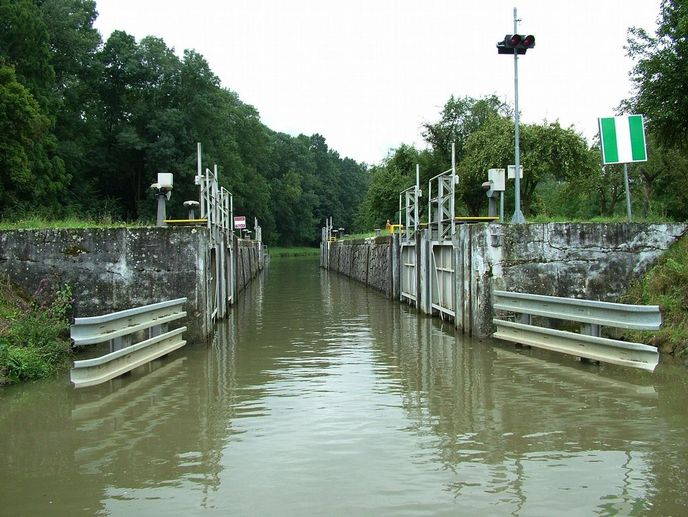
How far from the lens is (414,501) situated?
465 centimetres

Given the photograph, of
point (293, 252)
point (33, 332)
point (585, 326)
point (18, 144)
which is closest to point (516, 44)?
point (585, 326)

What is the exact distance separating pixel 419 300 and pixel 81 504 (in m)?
14.2

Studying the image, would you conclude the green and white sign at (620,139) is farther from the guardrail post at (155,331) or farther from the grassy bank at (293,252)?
the grassy bank at (293,252)

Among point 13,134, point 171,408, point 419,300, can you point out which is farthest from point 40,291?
point 13,134

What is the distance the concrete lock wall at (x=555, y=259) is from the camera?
12359 mm

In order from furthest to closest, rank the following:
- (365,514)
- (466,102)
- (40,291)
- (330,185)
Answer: (330,185), (466,102), (40,291), (365,514)

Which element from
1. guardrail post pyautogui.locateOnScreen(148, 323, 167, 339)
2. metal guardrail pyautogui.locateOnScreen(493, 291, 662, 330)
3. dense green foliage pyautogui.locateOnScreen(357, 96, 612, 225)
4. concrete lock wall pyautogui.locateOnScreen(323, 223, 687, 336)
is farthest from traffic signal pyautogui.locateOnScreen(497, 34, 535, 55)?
guardrail post pyautogui.locateOnScreen(148, 323, 167, 339)

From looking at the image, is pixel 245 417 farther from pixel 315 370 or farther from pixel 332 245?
pixel 332 245

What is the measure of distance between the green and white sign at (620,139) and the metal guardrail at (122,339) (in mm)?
8843

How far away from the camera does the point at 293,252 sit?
114312mm

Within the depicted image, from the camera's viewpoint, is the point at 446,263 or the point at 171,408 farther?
the point at 446,263

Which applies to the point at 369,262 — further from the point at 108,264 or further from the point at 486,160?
the point at 108,264

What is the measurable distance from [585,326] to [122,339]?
656 centimetres

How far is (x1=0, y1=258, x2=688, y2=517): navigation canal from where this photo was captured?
4.71m
